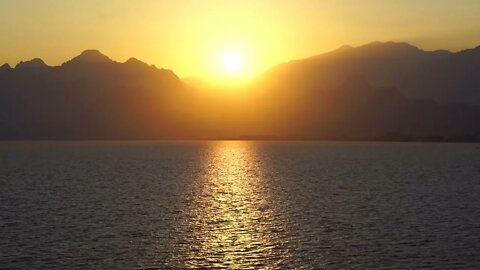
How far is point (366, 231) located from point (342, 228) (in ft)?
9.27

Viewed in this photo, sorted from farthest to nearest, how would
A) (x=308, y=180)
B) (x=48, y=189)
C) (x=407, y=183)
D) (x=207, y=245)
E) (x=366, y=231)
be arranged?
(x=308, y=180), (x=407, y=183), (x=48, y=189), (x=366, y=231), (x=207, y=245)

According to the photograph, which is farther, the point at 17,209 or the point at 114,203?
the point at 114,203

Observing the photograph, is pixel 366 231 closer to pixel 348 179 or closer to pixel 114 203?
pixel 114 203

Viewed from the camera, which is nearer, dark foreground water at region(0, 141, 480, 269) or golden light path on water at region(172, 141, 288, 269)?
dark foreground water at region(0, 141, 480, 269)

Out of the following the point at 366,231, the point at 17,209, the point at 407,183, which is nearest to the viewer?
the point at 366,231

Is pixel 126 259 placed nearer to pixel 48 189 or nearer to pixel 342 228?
pixel 342 228

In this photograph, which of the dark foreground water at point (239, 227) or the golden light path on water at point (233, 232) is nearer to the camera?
the dark foreground water at point (239, 227)

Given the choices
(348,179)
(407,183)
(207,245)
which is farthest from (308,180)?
(207,245)

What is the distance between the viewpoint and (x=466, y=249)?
52.5m

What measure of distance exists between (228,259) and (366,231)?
762 inches

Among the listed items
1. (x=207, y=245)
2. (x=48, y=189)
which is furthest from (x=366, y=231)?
(x=48, y=189)

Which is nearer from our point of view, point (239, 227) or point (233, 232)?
point (233, 232)

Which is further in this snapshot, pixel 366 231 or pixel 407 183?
pixel 407 183

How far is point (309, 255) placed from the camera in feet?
167
